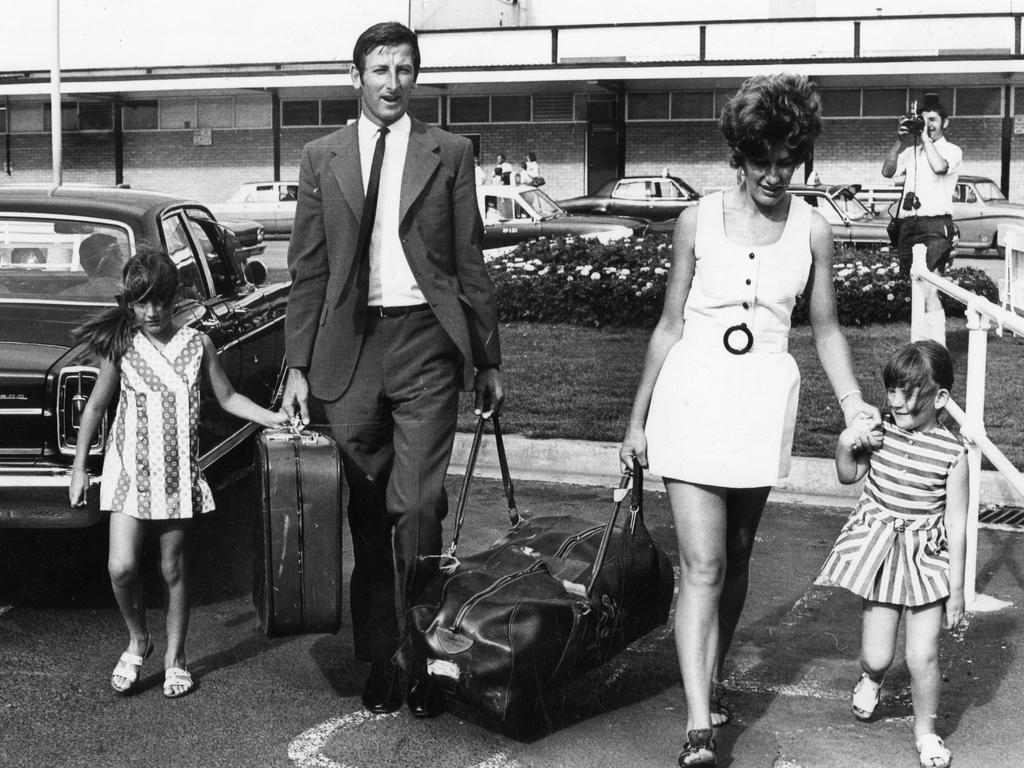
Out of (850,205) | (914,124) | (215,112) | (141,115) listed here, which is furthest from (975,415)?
(141,115)

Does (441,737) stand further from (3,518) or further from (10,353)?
(10,353)

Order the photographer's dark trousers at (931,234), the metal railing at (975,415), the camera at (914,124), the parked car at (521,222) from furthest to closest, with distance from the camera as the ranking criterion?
1. the parked car at (521,222)
2. the photographer's dark trousers at (931,234)
3. the camera at (914,124)
4. the metal railing at (975,415)

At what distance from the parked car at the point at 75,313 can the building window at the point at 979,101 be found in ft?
105

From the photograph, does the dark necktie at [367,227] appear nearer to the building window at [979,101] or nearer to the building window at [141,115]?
the building window at [979,101]

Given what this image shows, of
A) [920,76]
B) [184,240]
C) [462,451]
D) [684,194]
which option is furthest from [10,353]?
[920,76]

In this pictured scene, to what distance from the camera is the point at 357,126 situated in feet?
14.8

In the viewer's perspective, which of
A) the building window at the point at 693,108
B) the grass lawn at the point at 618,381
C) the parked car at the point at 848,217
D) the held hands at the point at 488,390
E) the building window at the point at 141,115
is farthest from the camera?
the building window at the point at 141,115

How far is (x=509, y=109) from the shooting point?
39594 millimetres

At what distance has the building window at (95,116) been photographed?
42844 mm

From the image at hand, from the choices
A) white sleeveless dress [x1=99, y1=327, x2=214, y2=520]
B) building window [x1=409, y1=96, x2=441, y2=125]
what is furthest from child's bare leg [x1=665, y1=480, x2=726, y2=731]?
building window [x1=409, y1=96, x2=441, y2=125]

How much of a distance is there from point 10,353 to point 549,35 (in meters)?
34.2

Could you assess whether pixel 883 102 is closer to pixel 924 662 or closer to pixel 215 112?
pixel 215 112

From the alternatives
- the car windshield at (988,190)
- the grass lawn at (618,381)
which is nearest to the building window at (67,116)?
the car windshield at (988,190)

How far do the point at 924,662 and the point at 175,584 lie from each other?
241 cm
